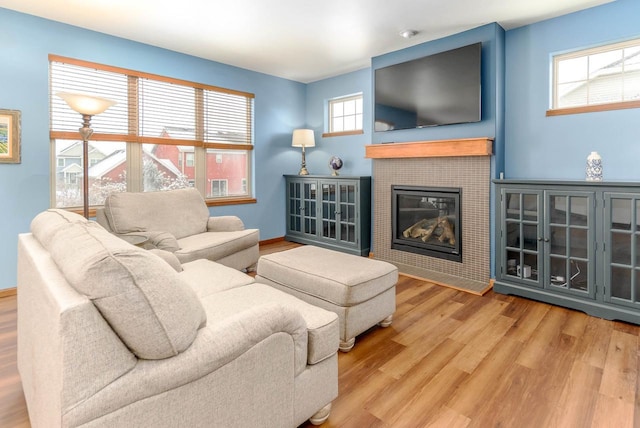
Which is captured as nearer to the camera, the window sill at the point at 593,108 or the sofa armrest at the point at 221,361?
the sofa armrest at the point at 221,361

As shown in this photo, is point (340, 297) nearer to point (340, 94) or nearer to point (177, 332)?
point (177, 332)

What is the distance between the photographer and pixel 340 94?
5.10 metres

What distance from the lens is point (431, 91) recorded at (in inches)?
147

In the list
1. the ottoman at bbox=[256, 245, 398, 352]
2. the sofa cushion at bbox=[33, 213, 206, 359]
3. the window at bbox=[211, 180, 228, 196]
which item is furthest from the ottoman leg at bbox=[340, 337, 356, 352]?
the window at bbox=[211, 180, 228, 196]

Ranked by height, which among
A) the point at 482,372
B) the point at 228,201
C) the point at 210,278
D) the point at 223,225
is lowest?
the point at 482,372

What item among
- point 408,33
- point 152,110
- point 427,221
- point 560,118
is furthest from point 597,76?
point 152,110

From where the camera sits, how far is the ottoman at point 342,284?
7.16ft

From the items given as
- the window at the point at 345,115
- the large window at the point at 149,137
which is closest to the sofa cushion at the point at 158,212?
the large window at the point at 149,137

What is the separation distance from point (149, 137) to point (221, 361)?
3.55 metres

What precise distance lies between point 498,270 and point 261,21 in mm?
3156

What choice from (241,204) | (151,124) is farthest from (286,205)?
(151,124)

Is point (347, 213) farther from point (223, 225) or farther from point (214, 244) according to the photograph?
point (214, 244)

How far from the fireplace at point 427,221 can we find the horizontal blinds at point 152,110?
2295 mm

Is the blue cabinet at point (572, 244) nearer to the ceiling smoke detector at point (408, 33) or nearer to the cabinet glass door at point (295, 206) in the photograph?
the ceiling smoke detector at point (408, 33)
